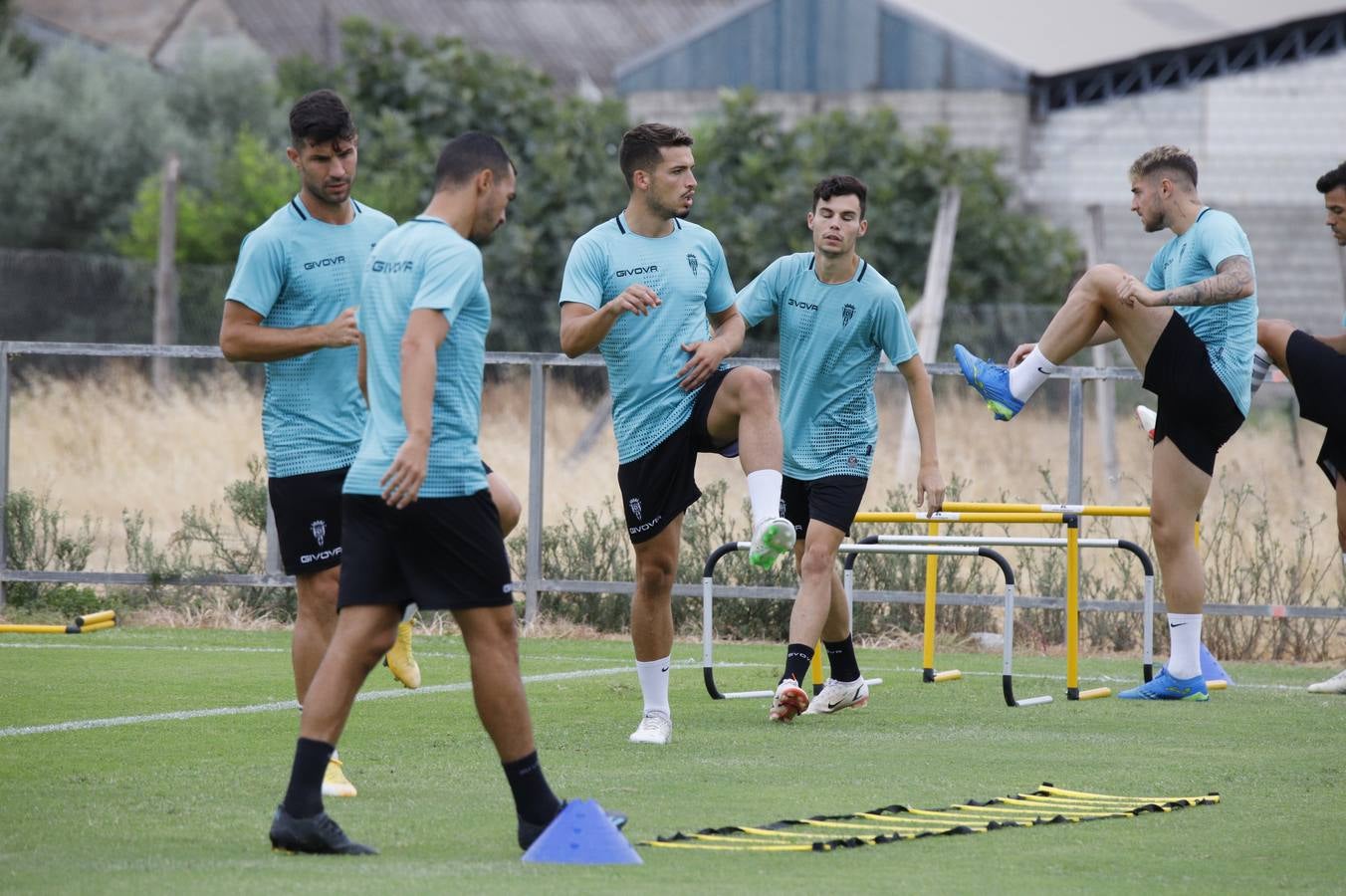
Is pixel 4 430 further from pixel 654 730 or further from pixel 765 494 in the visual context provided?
pixel 765 494

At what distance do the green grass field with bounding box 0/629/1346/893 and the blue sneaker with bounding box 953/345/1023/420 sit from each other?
138 cm

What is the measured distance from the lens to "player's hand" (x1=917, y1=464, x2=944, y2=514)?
A: 326 inches

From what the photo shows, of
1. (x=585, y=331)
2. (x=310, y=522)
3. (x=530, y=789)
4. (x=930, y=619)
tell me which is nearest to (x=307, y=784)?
(x=530, y=789)

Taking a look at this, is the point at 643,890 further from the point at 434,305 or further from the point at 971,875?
the point at 434,305

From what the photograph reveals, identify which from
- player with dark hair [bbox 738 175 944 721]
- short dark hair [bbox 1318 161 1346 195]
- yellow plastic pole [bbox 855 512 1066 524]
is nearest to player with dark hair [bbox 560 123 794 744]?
player with dark hair [bbox 738 175 944 721]

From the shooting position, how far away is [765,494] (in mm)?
7355

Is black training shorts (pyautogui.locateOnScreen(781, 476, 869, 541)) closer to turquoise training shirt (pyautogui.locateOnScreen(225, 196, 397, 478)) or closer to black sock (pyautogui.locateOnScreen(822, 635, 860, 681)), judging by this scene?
black sock (pyautogui.locateOnScreen(822, 635, 860, 681))

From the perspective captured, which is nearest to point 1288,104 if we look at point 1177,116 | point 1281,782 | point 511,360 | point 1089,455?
point 1177,116

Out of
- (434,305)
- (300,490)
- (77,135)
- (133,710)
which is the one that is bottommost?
(133,710)

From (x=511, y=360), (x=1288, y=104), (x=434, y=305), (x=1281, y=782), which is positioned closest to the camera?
(x=434, y=305)

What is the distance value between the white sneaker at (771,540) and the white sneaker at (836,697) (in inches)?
64.5

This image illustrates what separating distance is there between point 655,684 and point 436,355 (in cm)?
292

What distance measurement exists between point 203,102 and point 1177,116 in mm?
18587

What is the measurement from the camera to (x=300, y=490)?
21.4 ft
